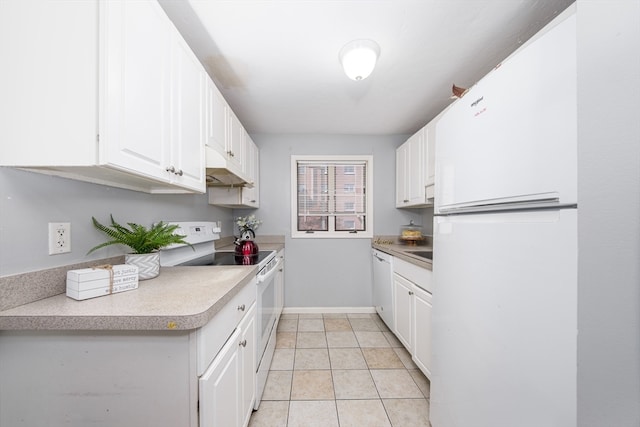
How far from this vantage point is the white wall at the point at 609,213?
396 millimetres

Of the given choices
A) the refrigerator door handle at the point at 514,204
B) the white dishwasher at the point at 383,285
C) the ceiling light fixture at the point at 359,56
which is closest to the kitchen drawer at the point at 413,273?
the white dishwasher at the point at 383,285

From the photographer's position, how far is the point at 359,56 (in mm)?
1474

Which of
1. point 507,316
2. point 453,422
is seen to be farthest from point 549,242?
point 453,422

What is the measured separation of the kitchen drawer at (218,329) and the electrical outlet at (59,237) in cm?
68

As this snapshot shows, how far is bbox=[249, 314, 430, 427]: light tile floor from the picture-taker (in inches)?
57.1

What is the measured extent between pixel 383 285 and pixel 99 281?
7.81ft

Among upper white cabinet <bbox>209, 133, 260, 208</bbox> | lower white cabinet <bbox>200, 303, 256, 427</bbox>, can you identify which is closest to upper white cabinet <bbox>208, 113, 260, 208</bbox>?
upper white cabinet <bbox>209, 133, 260, 208</bbox>

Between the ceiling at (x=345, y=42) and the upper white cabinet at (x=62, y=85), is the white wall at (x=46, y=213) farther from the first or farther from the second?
the ceiling at (x=345, y=42)

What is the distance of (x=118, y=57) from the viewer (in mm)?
776

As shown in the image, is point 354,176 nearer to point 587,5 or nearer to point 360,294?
point 360,294

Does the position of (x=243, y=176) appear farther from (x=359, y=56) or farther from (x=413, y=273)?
(x=413, y=273)

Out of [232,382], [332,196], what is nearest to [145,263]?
[232,382]

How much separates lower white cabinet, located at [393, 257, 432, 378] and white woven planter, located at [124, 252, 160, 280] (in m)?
1.62

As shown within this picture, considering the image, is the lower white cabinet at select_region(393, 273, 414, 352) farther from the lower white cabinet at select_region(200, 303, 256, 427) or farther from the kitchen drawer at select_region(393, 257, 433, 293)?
A: the lower white cabinet at select_region(200, 303, 256, 427)
